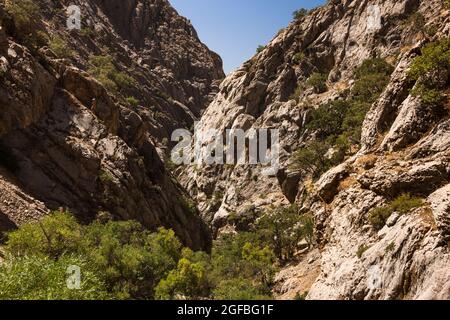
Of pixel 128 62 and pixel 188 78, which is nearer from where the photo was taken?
pixel 128 62

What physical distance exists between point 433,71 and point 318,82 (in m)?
66.2

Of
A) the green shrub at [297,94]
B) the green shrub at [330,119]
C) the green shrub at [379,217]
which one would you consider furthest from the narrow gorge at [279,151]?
the green shrub at [297,94]

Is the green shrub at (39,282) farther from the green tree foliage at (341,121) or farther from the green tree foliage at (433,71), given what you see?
the green tree foliage at (341,121)

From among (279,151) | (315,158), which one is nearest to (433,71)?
(315,158)

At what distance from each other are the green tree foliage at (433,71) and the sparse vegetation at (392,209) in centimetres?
857

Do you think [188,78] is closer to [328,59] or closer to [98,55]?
[98,55]

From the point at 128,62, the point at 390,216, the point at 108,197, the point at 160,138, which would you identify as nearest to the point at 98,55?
the point at 128,62

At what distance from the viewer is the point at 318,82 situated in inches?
3765

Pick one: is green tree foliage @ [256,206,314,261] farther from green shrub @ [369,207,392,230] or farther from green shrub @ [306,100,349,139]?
green shrub @ [369,207,392,230]

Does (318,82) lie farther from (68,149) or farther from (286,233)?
(68,149)

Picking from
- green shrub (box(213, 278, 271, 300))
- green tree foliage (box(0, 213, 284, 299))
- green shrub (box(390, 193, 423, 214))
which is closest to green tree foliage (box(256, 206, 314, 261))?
green tree foliage (box(0, 213, 284, 299))

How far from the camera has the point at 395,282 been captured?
69.8 ft

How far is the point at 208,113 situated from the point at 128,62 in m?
36.1

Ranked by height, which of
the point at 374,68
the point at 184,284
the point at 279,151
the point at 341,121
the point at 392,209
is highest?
the point at 374,68
